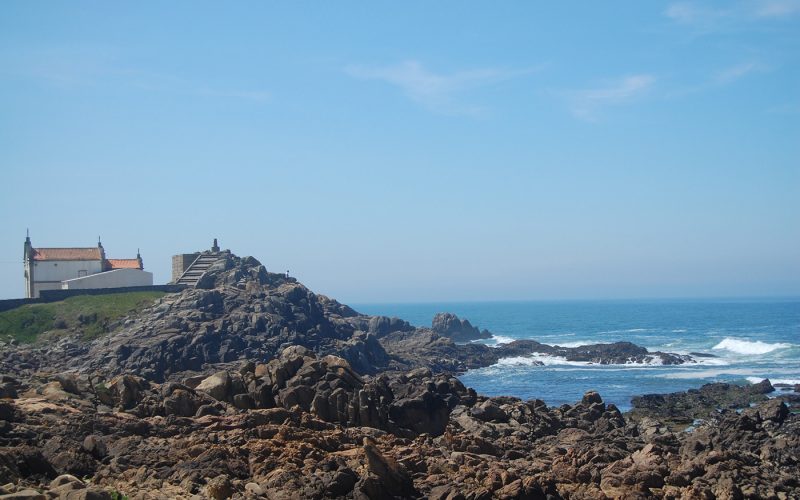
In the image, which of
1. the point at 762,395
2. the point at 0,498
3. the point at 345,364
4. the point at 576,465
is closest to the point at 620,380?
the point at 762,395

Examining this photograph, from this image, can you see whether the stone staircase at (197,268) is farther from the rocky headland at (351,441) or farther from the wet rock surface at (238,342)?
the rocky headland at (351,441)

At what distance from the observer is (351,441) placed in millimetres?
Result: 32500

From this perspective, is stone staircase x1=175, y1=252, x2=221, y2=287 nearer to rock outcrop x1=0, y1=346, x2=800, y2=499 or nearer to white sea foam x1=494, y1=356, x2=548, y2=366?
white sea foam x1=494, y1=356, x2=548, y2=366

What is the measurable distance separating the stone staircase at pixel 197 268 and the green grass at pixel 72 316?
6626mm

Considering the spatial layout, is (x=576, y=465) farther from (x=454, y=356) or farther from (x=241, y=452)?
(x=454, y=356)

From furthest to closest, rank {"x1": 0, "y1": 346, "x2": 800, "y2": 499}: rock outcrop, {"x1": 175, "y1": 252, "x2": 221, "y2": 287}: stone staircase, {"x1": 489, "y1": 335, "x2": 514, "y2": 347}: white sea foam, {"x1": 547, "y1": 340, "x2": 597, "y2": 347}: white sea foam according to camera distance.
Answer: {"x1": 489, "y1": 335, "x2": 514, "y2": 347}: white sea foam
{"x1": 547, "y1": 340, "x2": 597, "y2": 347}: white sea foam
{"x1": 175, "y1": 252, "x2": 221, "y2": 287}: stone staircase
{"x1": 0, "y1": 346, "x2": 800, "y2": 499}: rock outcrop

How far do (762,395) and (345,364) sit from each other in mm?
35687

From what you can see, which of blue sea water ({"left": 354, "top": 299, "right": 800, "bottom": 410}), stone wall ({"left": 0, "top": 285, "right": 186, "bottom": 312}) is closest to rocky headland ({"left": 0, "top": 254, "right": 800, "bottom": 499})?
blue sea water ({"left": 354, "top": 299, "right": 800, "bottom": 410})

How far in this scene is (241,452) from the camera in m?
28.7

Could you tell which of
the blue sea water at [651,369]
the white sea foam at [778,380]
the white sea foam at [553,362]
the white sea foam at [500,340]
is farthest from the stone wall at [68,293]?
the white sea foam at [778,380]

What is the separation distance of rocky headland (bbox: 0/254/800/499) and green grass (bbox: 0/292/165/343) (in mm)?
37333

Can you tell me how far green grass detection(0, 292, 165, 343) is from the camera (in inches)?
3039

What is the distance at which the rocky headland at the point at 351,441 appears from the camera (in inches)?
1025

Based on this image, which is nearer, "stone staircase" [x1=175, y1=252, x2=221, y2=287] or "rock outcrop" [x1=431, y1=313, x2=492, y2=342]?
"stone staircase" [x1=175, y1=252, x2=221, y2=287]
